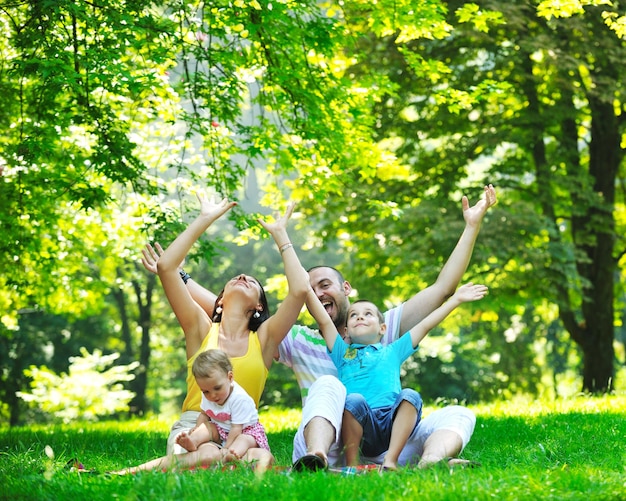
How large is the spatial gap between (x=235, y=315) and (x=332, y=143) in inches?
Answer: 141

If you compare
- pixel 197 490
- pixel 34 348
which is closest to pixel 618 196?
pixel 197 490

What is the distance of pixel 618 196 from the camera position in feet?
57.9

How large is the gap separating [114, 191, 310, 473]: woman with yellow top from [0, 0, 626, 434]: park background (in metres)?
2.25

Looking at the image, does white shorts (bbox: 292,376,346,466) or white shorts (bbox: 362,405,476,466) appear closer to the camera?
white shorts (bbox: 292,376,346,466)

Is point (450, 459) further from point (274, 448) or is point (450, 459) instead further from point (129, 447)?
point (129, 447)

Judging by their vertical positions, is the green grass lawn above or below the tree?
below

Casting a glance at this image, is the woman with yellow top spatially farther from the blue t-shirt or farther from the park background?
the park background

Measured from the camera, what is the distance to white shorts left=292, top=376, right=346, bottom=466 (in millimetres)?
4520

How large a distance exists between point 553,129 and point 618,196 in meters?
3.39

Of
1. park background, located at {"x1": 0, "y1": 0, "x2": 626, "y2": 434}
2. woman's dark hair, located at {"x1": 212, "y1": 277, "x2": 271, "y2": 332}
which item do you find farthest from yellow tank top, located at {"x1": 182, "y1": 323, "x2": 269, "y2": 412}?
park background, located at {"x1": 0, "y1": 0, "x2": 626, "y2": 434}

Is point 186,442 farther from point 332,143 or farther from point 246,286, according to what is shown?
point 332,143

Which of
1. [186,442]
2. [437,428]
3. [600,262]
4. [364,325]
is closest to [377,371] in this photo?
[364,325]

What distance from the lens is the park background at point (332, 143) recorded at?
812 cm

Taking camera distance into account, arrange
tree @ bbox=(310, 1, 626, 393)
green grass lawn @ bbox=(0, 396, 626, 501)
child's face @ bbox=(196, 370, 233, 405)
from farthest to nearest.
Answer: tree @ bbox=(310, 1, 626, 393)
child's face @ bbox=(196, 370, 233, 405)
green grass lawn @ bbox=(0, 396, 626, 501)
